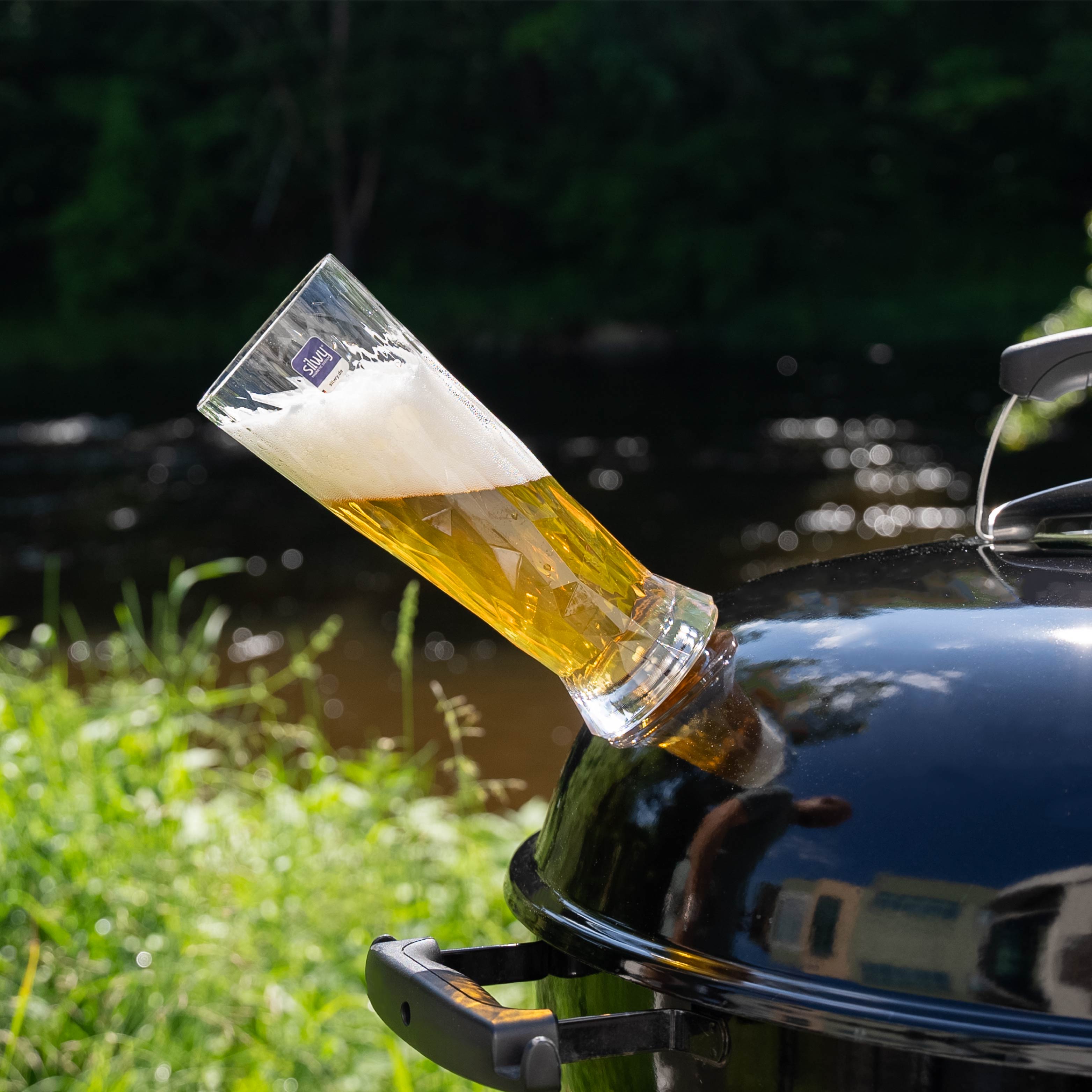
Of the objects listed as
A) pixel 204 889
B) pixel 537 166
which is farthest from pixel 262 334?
pixel 537 166

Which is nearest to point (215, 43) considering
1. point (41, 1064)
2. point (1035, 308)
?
point (1035, 308)

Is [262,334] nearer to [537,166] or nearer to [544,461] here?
[544,461]

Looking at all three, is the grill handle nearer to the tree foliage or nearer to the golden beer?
the golden beer

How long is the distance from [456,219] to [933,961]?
78.4ft

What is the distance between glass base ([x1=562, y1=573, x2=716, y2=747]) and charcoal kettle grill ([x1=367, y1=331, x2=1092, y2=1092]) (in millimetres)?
Answer: 34

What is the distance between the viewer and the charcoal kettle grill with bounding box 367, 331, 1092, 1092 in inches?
29.4

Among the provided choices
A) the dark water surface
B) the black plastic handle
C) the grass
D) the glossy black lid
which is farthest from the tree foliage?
the glossy black lid

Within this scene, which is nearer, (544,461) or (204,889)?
(204,889)

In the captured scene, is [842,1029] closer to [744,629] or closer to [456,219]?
[744,629]

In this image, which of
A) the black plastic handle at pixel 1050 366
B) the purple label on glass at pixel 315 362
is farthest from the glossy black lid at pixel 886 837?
the purple label on glass at pixel 315 362

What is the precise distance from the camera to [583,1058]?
81cm

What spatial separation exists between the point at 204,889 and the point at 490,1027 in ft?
6.56

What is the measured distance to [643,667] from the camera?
0.89 metres

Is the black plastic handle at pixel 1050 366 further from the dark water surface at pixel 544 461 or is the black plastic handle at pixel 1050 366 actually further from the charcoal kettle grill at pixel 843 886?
the dark water surface at pixel 544 461
